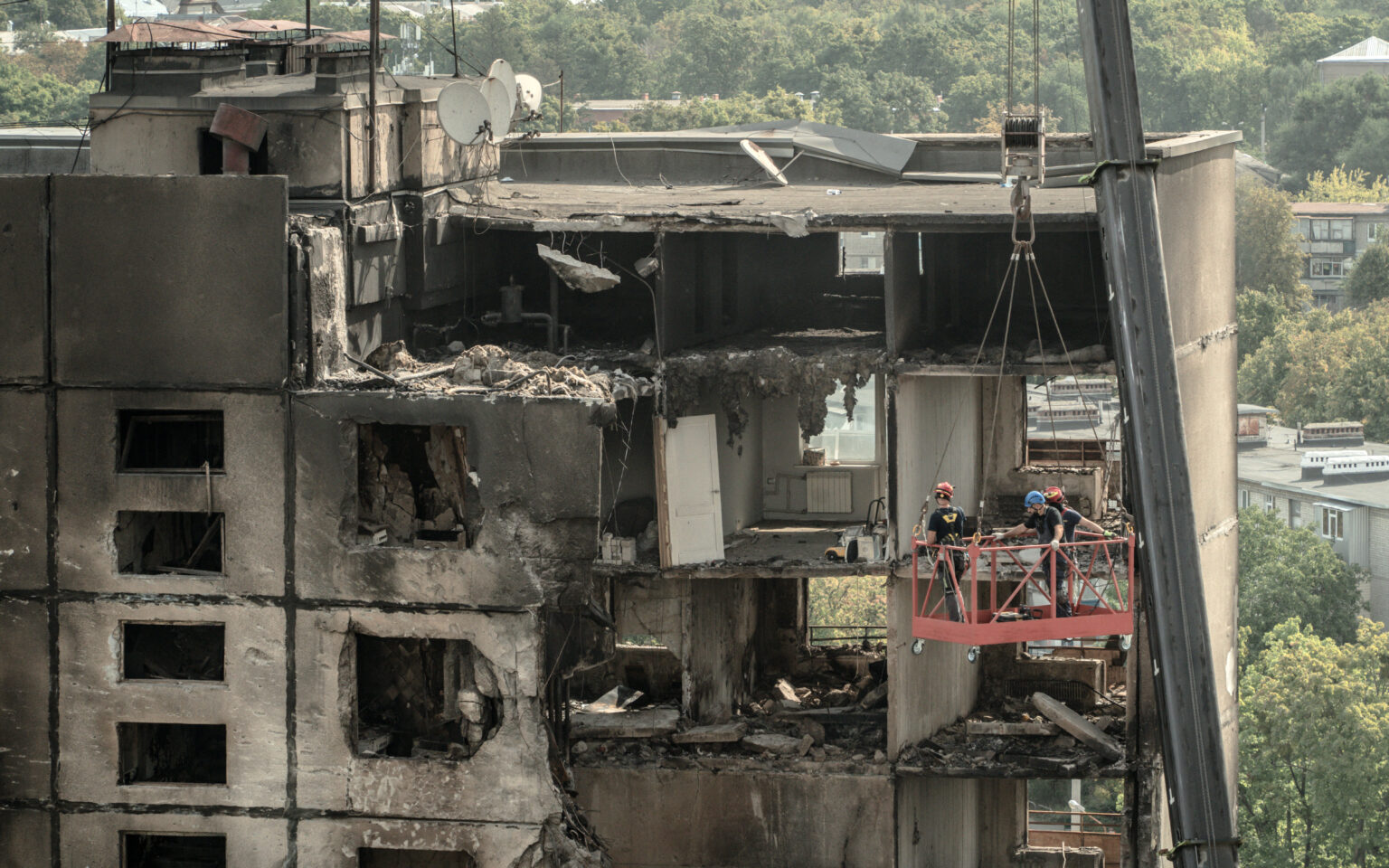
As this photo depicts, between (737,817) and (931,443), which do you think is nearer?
(931,443)

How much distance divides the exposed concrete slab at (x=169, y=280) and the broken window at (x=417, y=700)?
15.1 feet

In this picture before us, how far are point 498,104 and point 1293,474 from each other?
269 ft

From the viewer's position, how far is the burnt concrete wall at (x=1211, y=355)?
31.0m

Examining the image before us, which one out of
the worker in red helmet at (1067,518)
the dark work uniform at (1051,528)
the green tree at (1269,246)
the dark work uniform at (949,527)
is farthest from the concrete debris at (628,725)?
the green tree at (1269,246)

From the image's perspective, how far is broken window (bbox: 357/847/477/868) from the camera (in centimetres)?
2919

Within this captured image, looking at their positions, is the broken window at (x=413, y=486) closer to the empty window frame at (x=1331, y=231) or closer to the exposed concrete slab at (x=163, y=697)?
the exposed concrete slab at (x=163, y=697)

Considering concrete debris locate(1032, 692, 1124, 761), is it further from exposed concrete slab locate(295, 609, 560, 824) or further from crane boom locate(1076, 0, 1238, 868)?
exposed concrete slab locate(295, 609, 560, 824)

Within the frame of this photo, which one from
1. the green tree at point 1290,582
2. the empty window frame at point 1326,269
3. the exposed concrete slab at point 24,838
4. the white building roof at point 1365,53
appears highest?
the white building roof at point 1365,53

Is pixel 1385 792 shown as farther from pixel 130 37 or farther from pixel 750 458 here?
pixel 130 37

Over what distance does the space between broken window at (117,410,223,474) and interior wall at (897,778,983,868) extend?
1229cm

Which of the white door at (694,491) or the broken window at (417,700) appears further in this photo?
the white door at (694,491)

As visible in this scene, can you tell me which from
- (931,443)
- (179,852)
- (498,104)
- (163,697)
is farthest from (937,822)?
(498,104)

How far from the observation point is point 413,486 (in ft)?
96.3

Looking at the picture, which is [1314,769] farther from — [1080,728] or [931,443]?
[931,443]
